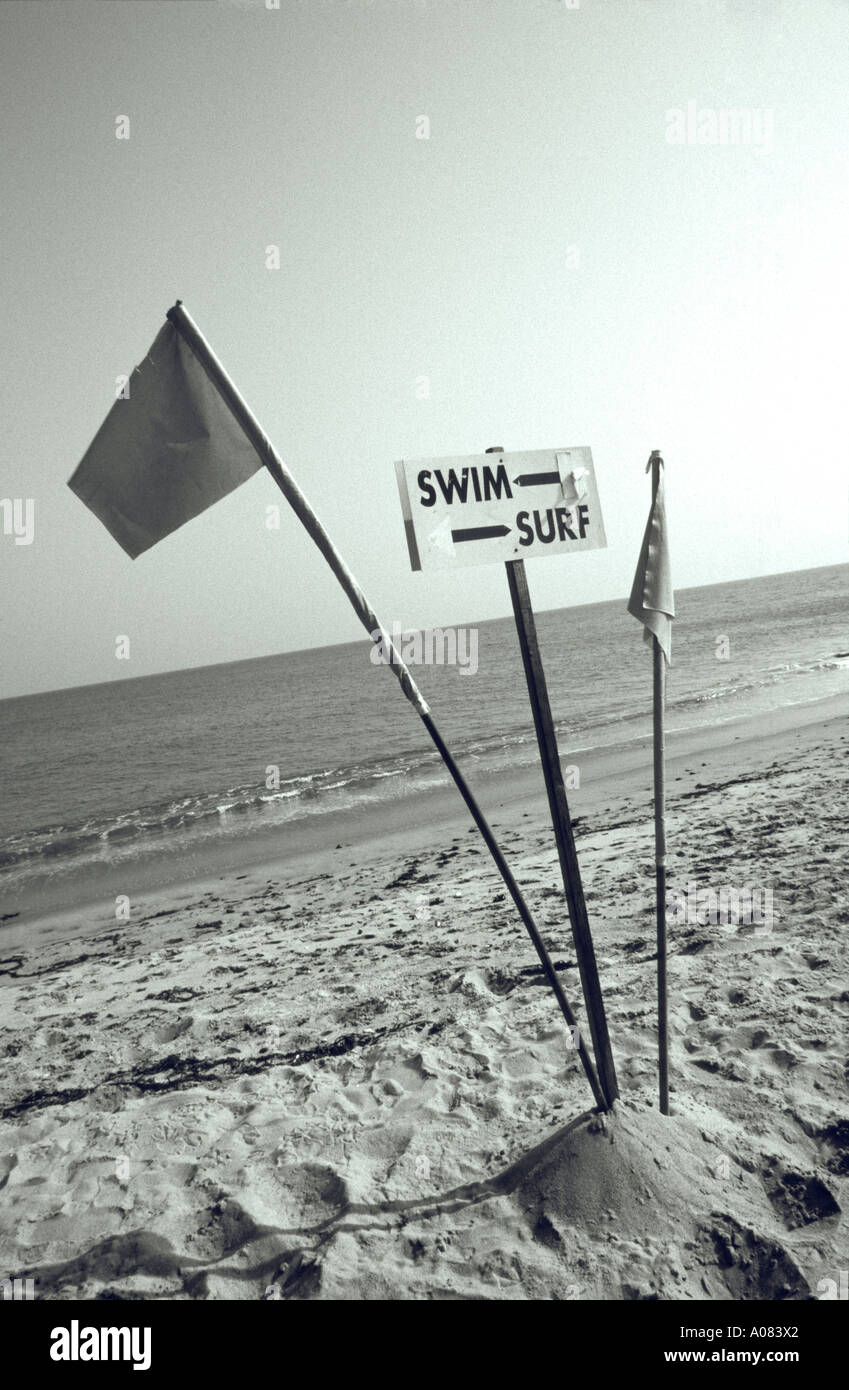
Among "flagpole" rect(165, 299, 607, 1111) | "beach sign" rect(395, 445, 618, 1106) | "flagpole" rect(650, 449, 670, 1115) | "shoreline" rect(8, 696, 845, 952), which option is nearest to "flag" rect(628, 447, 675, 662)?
"flagpole" rect(650, 449, 670, 1115)

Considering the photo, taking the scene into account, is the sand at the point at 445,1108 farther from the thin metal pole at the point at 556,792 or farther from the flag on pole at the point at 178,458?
the flag on pole at the point at 178,458

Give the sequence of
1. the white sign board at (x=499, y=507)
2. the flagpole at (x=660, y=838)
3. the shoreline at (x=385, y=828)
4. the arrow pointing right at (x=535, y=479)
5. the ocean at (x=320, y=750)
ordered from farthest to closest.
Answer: the ocean at (x=320, y=750) → the shoreline at (x=385, y=828) → the flagpole at (x=660, y=838) → the arrow pointing right at (x=535, y=479) → the white sign board at (x=499, y=507)

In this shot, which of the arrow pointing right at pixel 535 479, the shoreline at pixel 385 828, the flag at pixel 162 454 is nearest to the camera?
the arrow pointing right at pixel 535 479

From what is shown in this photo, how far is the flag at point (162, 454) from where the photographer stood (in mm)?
2736

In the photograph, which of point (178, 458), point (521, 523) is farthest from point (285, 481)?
point (521, 523)

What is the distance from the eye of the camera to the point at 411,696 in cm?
283

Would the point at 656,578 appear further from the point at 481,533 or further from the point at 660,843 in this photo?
the point at 660,843

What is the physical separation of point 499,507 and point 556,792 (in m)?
1.00

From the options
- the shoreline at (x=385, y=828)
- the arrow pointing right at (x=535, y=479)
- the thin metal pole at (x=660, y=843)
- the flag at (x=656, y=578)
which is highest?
the arrow pointing right at (x=535, y=479)

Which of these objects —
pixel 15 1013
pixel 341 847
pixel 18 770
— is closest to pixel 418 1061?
pixel 15 1013

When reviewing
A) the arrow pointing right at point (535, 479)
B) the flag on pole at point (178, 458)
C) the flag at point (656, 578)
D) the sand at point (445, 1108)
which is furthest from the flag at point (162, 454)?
the sand at point (445, 1108)

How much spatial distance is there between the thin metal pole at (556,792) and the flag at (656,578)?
45 cm

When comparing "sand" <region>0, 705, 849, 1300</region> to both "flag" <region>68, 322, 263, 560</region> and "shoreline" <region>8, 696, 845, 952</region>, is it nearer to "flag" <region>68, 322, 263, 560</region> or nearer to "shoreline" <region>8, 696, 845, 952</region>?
"flag" <region>68, 322, 263, 560</region>

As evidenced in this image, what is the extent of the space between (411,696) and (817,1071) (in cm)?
250
